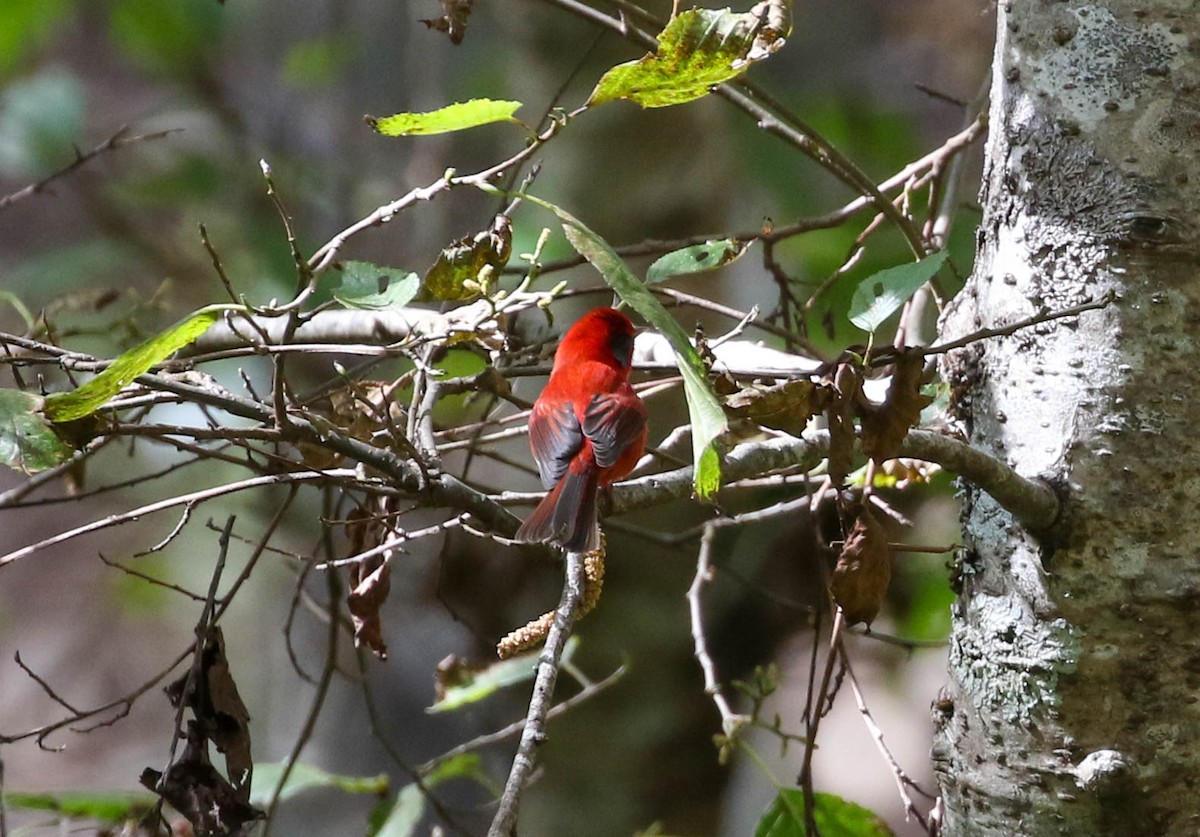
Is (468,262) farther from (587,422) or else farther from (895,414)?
(587,422)

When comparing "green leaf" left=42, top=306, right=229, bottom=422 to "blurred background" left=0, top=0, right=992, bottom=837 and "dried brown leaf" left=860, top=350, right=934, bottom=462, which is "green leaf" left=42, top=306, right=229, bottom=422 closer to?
"blurred background" left=0, top=0, right=992, bottom=837

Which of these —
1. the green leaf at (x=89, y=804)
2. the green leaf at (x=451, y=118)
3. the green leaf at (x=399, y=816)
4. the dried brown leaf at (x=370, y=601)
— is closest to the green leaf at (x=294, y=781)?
the green leaf at (x=399, y=816)

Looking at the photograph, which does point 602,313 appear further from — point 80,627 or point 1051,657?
point 80,627

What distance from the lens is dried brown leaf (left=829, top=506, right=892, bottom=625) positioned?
131cm

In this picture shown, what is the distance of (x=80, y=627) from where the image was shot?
24.2 feet

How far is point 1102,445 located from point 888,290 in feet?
1.04

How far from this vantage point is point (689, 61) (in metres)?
1.19

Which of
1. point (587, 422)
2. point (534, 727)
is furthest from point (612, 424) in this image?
point (534, 727)

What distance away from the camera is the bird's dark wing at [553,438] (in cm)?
186

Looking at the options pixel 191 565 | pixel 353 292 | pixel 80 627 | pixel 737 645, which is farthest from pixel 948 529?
pixel 80 627

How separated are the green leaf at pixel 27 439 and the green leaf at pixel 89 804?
94cm

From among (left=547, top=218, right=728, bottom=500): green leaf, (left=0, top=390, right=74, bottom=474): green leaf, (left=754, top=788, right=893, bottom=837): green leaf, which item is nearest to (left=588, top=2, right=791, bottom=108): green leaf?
(left=547, top=218, right=728, bottom=500): green leaf

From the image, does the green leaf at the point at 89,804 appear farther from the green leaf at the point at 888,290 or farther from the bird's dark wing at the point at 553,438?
the green leaf at the point at 888,290

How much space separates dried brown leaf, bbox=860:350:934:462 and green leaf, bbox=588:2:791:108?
0.35 meters
